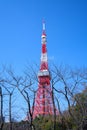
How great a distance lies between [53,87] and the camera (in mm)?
17297

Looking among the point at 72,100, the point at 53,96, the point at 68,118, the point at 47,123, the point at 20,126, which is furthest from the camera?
the point at 20,126

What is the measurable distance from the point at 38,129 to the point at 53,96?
15.5 meters

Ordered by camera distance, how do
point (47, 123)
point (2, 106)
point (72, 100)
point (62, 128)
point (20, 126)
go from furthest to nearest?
point (20, 126) < point (47, 123) < point (62, 128) < point (72, 100) < point (2, 106)

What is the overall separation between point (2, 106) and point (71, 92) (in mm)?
4480

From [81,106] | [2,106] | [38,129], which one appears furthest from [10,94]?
[38,129]

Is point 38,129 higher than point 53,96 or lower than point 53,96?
lower

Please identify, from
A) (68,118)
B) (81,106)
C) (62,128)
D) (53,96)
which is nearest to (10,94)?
(53,96)

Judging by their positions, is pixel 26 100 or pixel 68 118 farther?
pixel 68 118

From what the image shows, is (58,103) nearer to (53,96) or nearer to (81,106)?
(53,96)

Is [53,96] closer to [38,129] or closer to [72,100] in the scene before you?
[72,100]

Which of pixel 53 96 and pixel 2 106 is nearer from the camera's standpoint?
pixel 2 106

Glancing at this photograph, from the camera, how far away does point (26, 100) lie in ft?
53.3

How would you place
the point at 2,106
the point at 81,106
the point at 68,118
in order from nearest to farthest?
the point at 2,106
the point at 81,106
the point at 68,118

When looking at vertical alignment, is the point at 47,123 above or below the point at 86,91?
below
